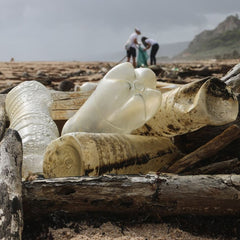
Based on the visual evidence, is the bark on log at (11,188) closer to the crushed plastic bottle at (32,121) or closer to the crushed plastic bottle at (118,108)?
the crushed plastic bottle at (32,121)

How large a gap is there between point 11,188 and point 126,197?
0.53 metres

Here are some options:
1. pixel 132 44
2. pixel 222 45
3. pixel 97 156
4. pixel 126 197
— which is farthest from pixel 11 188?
pixel 222 45

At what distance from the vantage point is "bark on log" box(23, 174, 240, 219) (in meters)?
1.77

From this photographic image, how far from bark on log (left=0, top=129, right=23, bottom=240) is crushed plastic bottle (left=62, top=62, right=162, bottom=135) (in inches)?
34.0

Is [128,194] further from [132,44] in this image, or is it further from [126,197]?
[132,44]

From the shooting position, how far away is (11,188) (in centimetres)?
159

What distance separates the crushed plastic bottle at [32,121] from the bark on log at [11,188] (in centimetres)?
65

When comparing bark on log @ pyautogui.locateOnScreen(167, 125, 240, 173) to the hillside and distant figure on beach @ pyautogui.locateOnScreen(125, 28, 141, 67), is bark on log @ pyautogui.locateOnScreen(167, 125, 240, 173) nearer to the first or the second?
distant figure on beach @ pyautogui.locateOnScreen(125, 28, 141, 67)

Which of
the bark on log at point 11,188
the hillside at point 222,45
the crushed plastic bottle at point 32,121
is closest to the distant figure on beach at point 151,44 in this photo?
the crushed plastic bottle at point 32,121

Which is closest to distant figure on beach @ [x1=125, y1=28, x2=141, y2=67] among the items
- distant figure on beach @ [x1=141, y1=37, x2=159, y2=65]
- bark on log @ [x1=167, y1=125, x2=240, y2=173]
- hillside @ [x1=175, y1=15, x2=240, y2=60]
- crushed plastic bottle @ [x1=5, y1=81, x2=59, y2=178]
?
distant figure on beach @ [x1=141, y1=37, x2=159, y2=65]

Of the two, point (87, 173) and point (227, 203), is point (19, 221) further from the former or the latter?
point (227, 203)

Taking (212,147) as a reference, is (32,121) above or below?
above

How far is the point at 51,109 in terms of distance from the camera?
138 inches

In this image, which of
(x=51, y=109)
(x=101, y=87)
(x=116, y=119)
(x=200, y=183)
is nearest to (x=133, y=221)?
(x=200, y=183)
